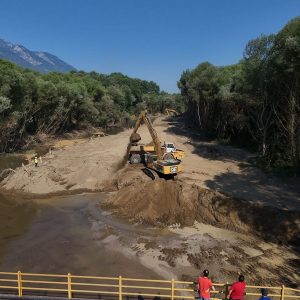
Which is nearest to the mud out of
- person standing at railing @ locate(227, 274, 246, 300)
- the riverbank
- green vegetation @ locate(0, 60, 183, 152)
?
the riverbank

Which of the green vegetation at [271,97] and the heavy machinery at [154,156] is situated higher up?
the green vegetation at [271,97]

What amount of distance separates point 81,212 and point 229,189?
1082 cm

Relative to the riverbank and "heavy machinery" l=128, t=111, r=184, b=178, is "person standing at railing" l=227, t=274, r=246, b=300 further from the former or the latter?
"heavy machinery" l=128, t=111, r=184, b=178

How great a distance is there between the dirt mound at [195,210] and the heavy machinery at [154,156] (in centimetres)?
163

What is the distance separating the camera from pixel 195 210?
24.2 metres

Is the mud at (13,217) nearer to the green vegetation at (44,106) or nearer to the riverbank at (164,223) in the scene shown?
the riverbank at (164,223)

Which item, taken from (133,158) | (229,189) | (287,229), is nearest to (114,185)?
(133,158)

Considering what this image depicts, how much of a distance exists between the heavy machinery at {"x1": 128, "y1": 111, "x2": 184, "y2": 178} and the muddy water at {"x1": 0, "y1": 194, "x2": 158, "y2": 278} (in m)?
6.33

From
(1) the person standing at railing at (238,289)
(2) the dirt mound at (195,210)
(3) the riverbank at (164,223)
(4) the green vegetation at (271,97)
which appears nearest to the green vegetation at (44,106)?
(3) the riverbank at (164,223)

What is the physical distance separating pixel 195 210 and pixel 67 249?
887 centimetres

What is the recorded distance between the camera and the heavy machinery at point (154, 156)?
2829cm

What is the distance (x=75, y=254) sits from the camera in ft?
62.2

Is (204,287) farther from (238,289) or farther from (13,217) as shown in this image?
(13,217)

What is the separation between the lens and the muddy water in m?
17.5
